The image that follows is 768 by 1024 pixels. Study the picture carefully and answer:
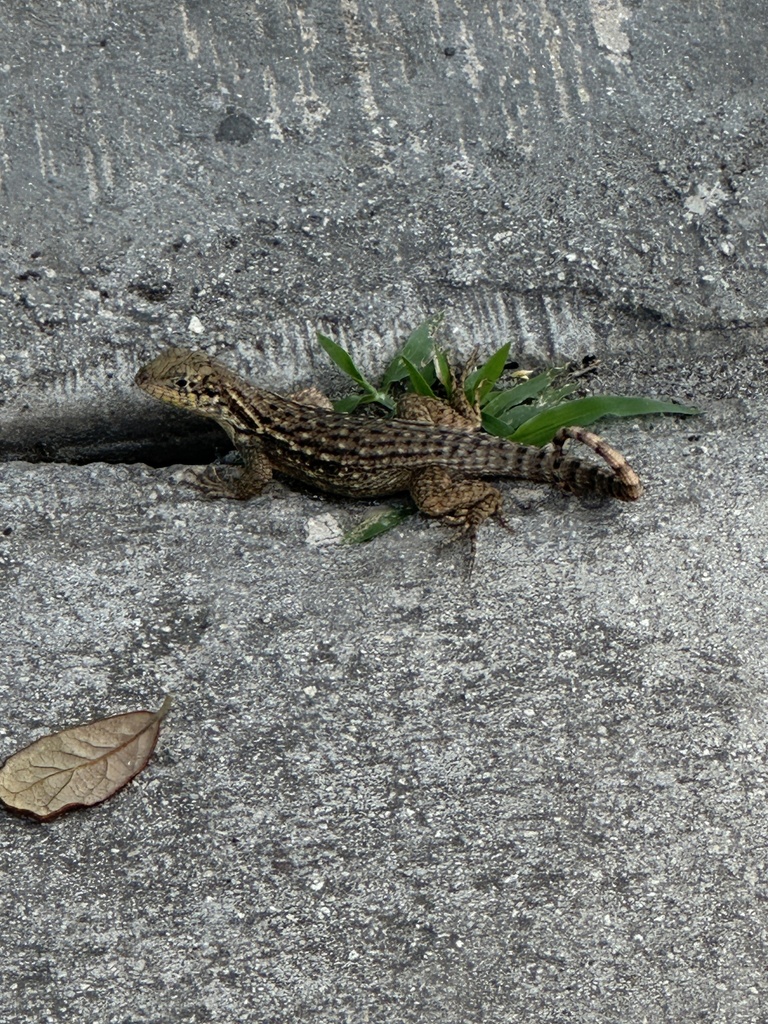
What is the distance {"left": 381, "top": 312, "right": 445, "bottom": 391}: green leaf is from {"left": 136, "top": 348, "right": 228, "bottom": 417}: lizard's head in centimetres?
61

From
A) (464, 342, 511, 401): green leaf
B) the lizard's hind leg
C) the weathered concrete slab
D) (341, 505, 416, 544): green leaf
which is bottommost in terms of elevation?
(341, 505, 416, 544): green leaf

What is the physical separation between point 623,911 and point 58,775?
60.3 inches

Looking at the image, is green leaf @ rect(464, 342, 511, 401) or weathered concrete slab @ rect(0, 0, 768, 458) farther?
weathered concrete slab @ rect(0, 0, 768, 458)

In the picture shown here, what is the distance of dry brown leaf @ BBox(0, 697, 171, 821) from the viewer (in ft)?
9.48

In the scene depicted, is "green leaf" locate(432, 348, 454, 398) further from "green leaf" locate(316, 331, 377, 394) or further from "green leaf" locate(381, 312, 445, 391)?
"green leaf" locate(316, 331, 377, 394)

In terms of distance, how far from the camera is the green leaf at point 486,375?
12.2 feet

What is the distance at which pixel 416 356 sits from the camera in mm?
3781

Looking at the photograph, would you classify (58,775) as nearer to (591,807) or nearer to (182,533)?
(182,533)

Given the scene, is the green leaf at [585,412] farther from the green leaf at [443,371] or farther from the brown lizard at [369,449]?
the green leaf at [443,371]

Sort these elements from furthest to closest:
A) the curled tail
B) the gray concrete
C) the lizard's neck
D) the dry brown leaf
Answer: the lizard's neck → the curled tail → the dry brown leaf → the gray concrete

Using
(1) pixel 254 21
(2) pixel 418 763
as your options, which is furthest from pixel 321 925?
(1) pixel 254 21

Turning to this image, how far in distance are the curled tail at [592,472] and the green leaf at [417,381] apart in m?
0.50

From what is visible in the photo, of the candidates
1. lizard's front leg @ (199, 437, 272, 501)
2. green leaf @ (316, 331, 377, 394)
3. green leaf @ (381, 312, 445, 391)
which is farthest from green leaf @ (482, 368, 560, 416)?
lizard's front leg @ (199, 437, 272, 501)

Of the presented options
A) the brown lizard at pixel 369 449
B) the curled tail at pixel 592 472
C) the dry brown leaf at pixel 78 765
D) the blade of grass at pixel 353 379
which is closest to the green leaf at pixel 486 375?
the brown lizard at pixel 369 449
